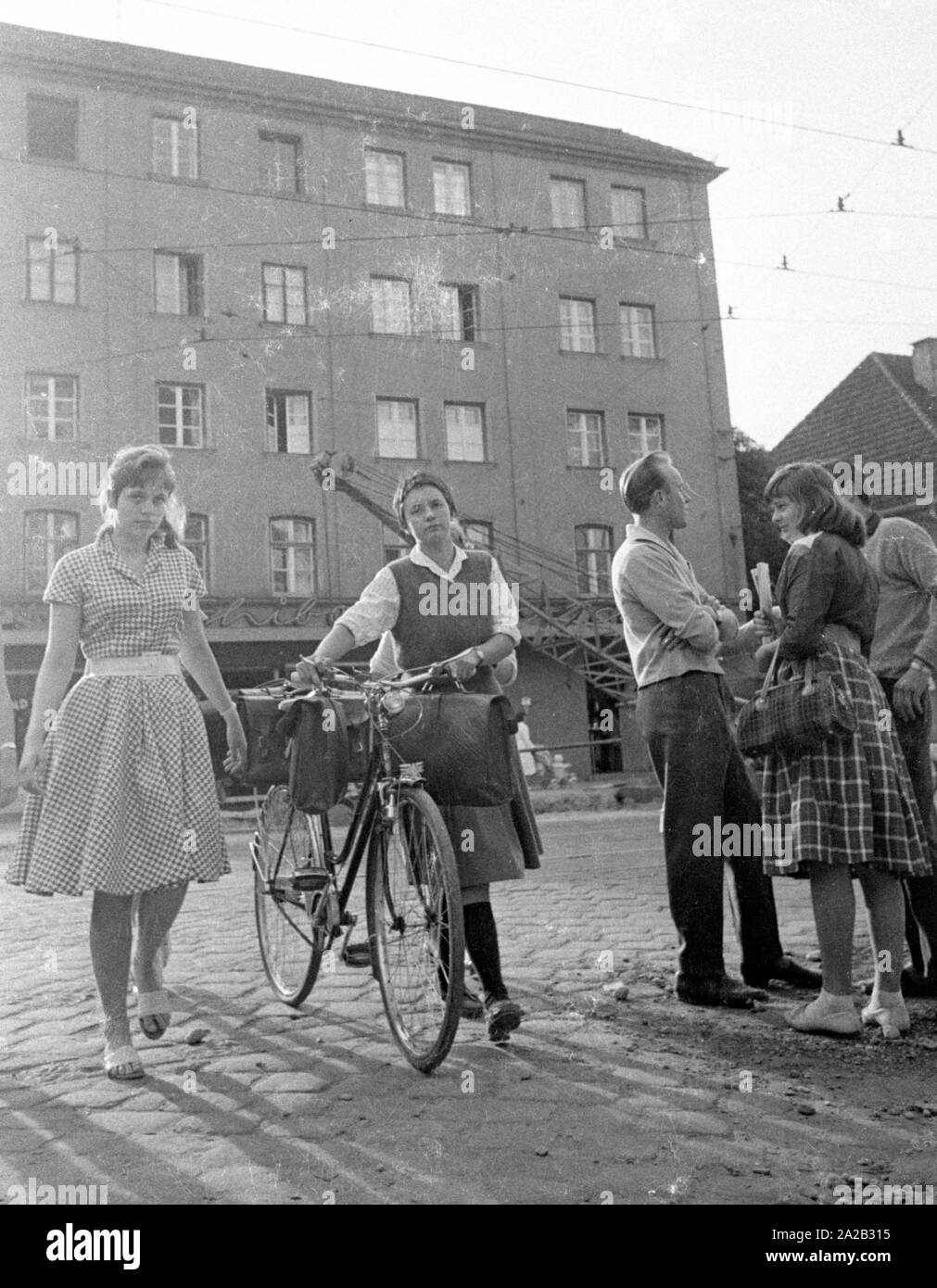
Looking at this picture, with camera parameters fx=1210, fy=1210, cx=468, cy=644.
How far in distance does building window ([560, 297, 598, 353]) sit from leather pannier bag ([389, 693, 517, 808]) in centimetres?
2850

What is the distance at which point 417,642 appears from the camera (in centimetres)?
459

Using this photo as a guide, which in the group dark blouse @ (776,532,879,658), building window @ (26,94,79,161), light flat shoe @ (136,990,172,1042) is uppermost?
building window @ (26,94,79,161)

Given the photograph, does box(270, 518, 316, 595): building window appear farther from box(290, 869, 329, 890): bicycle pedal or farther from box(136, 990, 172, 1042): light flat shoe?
box(136, 990, 172, 1042): light flat shoe

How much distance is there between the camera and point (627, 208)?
32031mm

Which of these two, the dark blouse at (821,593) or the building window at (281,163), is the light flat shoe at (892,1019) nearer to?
the dark blouse at (821,593)

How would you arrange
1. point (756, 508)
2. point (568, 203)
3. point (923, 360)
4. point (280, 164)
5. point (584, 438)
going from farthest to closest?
point (756, 508), point (923, 360), point (584, 438), point (568, 203), point (280, 164)

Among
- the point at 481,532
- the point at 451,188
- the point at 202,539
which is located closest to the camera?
the point at 202,539

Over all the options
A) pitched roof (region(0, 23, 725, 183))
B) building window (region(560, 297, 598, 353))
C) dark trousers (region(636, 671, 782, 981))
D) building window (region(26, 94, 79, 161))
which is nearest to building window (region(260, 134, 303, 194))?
pitched roof (region(0, 23, 725, 183))

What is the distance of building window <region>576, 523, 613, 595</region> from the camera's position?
30500 millimetres

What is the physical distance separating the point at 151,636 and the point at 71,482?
74.7ft

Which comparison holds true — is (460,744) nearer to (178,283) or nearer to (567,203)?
(178,283)

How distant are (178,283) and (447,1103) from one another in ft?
84.0

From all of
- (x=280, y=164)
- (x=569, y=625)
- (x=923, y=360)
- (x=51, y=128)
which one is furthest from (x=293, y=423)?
(x=923, y=360)
